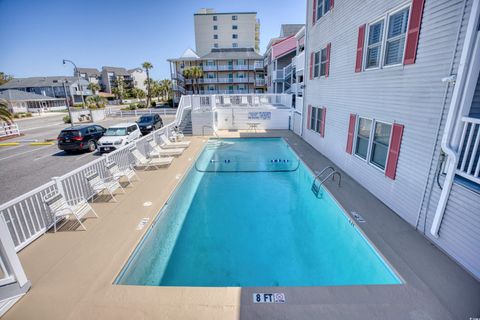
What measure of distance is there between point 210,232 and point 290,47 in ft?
91.2

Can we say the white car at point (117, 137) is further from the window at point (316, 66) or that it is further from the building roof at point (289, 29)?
the building roof at point (289, 29)

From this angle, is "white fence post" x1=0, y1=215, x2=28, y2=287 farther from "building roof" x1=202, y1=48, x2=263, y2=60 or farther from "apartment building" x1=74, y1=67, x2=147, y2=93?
"apartment building" x1=74, y1=67, x2=147, y2=93

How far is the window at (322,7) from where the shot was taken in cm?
1163

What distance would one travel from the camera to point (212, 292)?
4.20 m

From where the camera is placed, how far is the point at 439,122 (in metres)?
5.10

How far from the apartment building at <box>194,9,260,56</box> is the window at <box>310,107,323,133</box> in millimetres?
48973

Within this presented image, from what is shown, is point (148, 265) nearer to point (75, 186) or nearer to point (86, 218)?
point (86, 218)

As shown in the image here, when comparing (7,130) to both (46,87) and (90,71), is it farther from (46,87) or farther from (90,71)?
(90,71)

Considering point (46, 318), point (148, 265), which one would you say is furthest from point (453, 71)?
point (46, 318)

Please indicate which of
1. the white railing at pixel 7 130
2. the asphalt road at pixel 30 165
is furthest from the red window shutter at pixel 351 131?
the white railing at pixel 7 130

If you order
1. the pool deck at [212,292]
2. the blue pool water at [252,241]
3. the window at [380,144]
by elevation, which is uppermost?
the window at [380,144]

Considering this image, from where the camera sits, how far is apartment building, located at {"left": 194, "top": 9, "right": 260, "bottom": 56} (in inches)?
2138

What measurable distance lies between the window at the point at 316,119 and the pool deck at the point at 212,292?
8.67 meters

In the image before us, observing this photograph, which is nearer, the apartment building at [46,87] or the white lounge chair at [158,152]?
the white lounge chair at [158,152]
